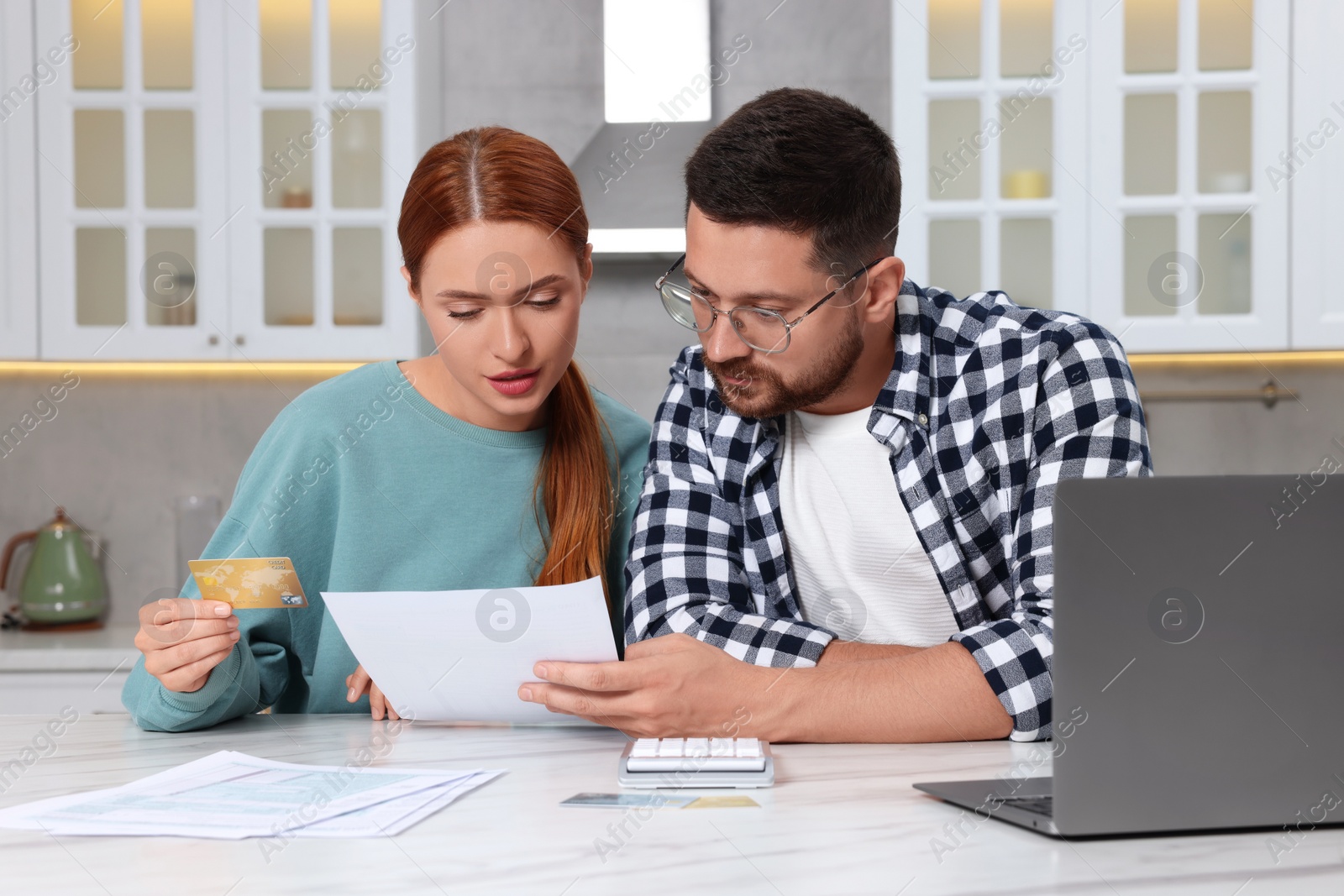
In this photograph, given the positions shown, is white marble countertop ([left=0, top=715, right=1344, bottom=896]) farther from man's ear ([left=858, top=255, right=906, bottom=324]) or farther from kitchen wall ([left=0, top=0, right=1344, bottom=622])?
kitchen wall ([left=0, top=0, right=1344, bottom=622])

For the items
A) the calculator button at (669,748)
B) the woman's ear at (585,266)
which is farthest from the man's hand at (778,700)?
the woman's ear at (585,266)

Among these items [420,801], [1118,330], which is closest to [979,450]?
[420,801]

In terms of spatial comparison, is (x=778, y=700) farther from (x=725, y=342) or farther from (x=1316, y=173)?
(x=1316, y=173)

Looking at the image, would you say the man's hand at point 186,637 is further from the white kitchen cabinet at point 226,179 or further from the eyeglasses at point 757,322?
the white kitchen cabinet at point 226,179

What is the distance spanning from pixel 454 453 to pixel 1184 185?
5.81ft

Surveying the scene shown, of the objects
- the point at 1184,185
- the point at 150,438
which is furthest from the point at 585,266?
the point at 150,438

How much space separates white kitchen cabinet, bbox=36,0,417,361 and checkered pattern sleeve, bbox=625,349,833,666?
1264 millimetres

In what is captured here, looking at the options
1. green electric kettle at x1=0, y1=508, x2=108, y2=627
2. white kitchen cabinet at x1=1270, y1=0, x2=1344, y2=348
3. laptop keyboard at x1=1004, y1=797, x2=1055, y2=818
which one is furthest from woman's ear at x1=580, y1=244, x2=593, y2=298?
green electric kettle at x1=0, y1=508, x2=108, y2=627

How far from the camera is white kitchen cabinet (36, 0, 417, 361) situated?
2.55 m

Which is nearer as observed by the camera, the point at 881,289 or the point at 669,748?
the point at 669,748

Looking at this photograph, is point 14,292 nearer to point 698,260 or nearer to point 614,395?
point 614,395

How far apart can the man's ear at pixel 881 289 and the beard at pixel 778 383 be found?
31mm

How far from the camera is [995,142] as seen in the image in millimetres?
2457

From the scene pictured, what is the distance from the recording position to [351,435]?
1.47 metres
